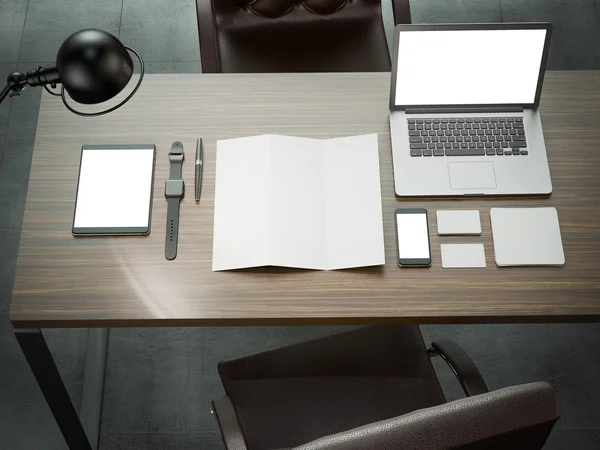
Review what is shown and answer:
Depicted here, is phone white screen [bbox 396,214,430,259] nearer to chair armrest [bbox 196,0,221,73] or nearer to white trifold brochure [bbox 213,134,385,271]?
white trifold brochure [bbox 213,134,385,271]

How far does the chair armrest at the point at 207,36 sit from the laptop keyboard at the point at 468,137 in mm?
656

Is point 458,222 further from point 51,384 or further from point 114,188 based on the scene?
point 51,384

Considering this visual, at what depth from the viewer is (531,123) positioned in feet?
6.11

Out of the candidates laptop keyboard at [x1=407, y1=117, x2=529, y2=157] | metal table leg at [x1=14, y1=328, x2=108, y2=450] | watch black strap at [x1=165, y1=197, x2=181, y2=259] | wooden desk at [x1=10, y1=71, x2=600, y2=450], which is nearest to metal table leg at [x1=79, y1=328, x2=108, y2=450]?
metal table leg at [x1=14, y1=328, x2=108, y2=450]

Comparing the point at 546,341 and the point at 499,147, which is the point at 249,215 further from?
the point at 546,341

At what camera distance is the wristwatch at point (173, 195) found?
1696 mm

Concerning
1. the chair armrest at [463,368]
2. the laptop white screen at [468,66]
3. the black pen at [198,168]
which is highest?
the laptop white screen at [468,66]

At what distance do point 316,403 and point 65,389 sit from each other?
646mm

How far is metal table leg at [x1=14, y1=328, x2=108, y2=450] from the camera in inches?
66.5

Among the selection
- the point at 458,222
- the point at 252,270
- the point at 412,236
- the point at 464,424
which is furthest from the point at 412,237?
the point at 464,424

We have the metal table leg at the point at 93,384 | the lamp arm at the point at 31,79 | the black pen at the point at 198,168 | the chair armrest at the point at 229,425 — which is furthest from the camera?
the metal table leg at the point at 93,384

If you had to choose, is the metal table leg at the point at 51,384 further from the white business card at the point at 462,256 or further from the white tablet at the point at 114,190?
the white business card at the point at 462,256

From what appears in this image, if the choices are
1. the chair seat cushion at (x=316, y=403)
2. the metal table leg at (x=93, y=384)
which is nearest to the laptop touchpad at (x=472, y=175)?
the chair seat cushion at (x=316, y=403)

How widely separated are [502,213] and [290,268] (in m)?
0.54
